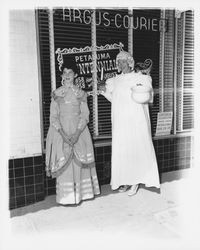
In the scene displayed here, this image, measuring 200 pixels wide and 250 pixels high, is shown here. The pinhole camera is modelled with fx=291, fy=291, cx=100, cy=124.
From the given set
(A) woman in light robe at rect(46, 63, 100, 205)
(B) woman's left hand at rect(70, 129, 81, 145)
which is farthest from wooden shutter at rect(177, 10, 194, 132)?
(B) woman's left hand at rect(70, 129, 81, 145)

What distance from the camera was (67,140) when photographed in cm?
376

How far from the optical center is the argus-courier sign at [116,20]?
4.14 meters

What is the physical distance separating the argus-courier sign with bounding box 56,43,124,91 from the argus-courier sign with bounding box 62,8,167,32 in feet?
1.10

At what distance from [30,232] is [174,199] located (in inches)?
79.4

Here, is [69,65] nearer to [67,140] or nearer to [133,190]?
[67,140]

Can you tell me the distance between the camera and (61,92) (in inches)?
148

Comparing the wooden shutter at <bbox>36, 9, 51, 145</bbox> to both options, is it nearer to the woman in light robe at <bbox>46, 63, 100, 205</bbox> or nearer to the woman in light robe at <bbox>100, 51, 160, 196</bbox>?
the woman in light robe at <bbox>46, 63, 100, 205</bbox>

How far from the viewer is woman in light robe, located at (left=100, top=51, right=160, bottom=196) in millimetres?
4047

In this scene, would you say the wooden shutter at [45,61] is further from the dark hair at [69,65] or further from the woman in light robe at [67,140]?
the woman in light robe at [67,140]

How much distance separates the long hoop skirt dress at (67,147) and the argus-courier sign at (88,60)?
1.96 feet

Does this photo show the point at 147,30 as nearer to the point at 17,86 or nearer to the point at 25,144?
the point at 17,86

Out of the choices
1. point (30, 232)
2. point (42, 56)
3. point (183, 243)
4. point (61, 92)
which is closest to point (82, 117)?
point (61, 92)

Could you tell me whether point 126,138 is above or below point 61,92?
below

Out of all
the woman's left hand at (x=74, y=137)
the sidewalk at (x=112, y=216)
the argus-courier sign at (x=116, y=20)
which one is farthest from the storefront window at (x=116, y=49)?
the sidewalk at (x=112, y=216)
